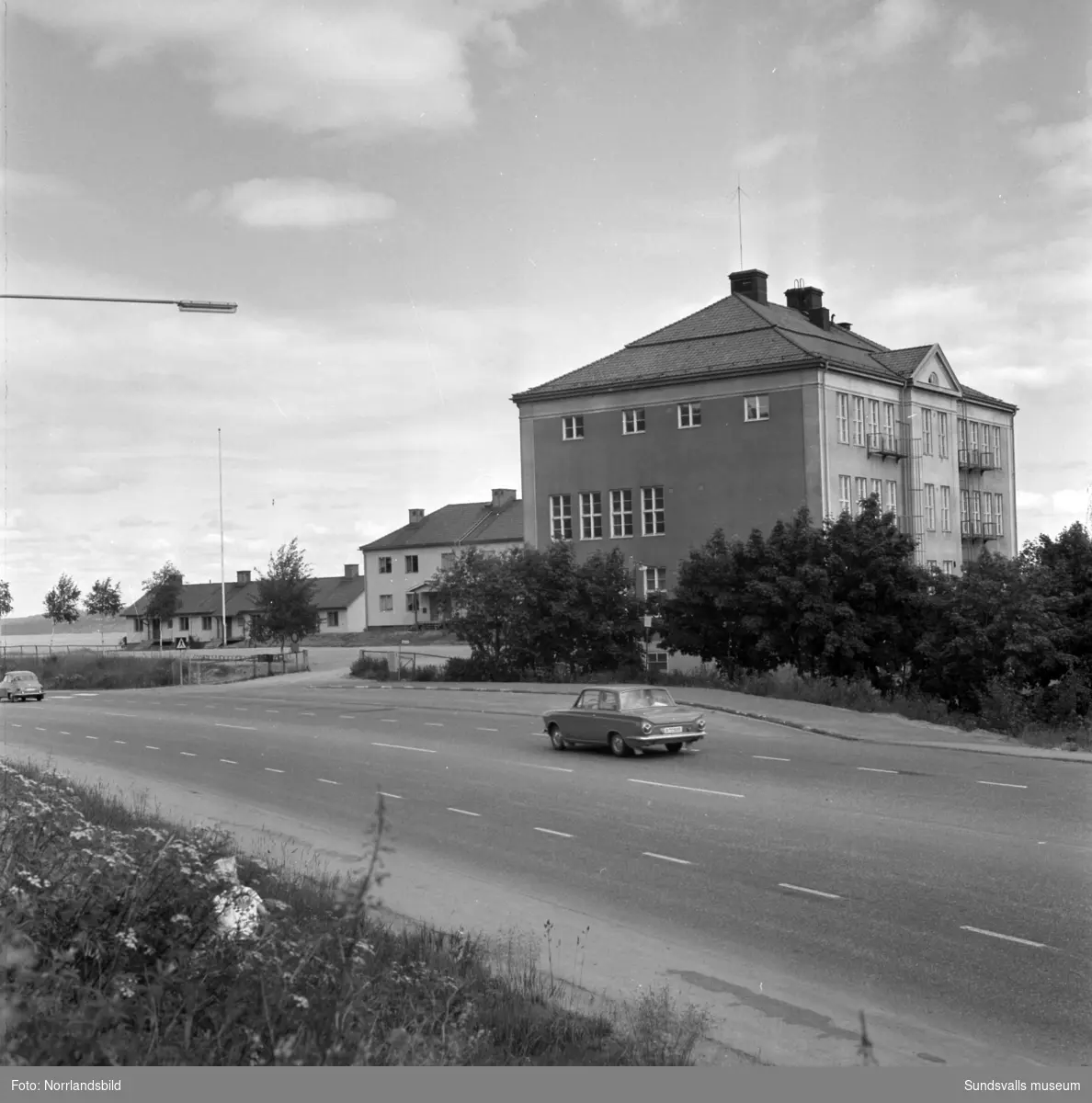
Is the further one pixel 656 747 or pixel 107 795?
pixel 656 747

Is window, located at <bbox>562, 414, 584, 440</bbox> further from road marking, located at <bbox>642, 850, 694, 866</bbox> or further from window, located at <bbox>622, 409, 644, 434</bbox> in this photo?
road marking, located at <bbox>642, 850, 694, 866</bbox>

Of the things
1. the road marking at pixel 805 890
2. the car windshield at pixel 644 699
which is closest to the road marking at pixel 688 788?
the car windshield at pixel 644 699

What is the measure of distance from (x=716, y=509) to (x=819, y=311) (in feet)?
49.8

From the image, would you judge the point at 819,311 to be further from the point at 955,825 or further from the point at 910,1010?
the point at 910,1010

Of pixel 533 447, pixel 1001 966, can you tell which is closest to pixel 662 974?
pixel 1001 966

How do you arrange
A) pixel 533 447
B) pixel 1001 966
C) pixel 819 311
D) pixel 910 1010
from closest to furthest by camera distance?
pixel 910 1010 < pixel 1001 966 < pixel 533 447 < pixel 819 311

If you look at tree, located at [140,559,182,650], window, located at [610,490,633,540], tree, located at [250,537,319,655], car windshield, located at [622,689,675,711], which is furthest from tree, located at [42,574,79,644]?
car windshield, located at [622,689,675,711]

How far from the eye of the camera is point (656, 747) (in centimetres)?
2303

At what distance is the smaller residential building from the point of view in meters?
89.6

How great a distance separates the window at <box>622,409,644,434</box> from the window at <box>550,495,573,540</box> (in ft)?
13.5

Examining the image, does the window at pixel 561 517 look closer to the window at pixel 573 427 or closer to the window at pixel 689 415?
the window at pixel 573 427

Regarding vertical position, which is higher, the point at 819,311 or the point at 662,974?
the point at 819,311

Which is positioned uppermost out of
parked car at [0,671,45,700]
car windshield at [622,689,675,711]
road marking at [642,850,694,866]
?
car windshield at [622,689,675,711]

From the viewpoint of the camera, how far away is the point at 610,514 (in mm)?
52875
